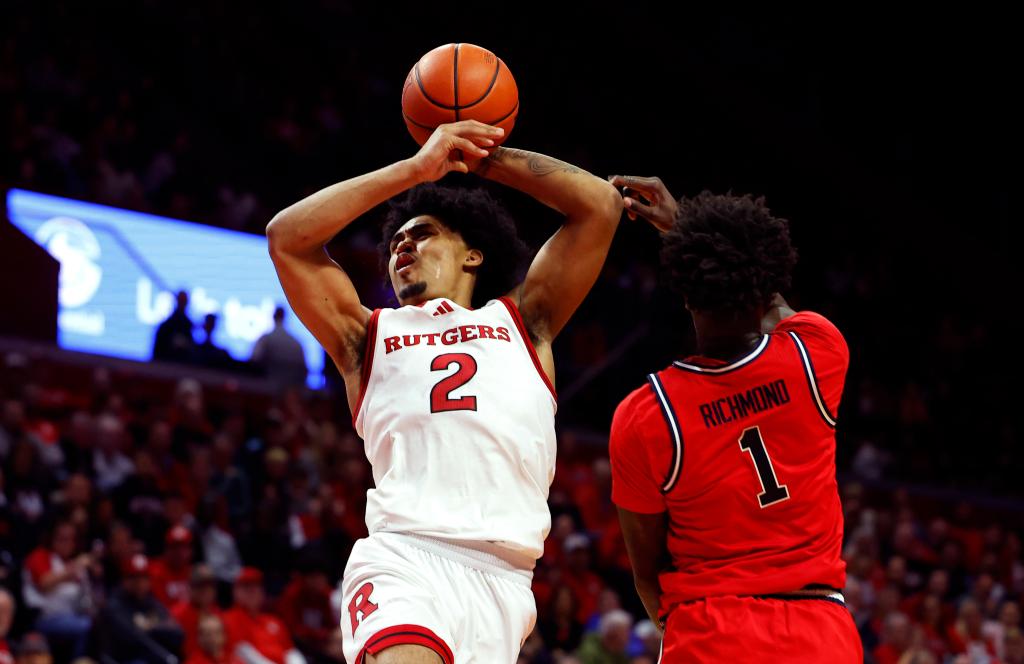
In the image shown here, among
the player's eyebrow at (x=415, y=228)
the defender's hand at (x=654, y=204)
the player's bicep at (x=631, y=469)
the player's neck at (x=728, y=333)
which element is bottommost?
the player's bicep at (x=631, y=469)

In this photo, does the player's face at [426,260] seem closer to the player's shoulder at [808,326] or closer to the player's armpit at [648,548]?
the player's armpit at [648,548]

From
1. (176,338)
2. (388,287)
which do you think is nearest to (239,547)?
(176,338)

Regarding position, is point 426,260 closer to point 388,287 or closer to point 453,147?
point 453,147

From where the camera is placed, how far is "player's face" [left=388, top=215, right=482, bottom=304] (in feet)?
15.1

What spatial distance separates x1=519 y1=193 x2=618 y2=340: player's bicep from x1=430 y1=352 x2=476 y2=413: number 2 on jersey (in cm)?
36

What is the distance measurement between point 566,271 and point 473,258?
1.36 ft

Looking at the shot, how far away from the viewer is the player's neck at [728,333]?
3.85 m

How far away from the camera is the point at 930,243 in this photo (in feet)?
69.8

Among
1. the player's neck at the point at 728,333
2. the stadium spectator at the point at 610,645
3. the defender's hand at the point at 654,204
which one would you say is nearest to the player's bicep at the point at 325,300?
the defender's hand at the point at 654,204

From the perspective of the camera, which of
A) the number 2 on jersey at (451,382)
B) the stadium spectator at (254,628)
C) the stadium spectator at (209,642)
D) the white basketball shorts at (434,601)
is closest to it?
the white basketball shorts at (434,601)

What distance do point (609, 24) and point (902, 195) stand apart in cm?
572

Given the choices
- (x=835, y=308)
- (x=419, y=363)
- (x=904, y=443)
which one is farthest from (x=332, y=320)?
(x=835, y=308)

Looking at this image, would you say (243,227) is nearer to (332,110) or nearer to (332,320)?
(332,110)

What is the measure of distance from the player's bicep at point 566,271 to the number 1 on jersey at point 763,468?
1.00 meters
